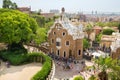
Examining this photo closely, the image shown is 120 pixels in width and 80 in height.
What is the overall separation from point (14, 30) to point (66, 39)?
37.9 ft

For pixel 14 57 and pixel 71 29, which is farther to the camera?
pixel 71 29

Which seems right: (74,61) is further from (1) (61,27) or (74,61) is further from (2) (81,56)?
(1) (61,27)

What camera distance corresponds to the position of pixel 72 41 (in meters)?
50.4

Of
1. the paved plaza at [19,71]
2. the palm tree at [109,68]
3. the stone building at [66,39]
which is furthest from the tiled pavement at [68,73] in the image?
the palm tree at [109,68]

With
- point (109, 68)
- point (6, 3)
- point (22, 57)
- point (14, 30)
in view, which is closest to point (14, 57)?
point (22, 57)

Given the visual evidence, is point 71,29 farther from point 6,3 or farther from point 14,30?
point 6,3

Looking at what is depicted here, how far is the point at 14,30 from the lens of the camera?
149 ft

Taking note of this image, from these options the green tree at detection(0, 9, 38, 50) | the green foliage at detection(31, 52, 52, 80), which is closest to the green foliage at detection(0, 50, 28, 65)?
the green tree at detection(0, 9, 38, 50)

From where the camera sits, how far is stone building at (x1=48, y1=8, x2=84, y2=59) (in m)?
50.5

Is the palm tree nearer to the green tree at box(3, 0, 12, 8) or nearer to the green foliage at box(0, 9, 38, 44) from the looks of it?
the green foliage at box(0, 9, 38, 44)

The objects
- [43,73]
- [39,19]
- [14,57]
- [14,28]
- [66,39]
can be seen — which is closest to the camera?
[43,73]

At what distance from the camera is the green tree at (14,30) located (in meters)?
45.0

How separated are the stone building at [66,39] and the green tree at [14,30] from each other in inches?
217

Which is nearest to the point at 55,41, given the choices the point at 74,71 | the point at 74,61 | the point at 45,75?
the point at 74,61
